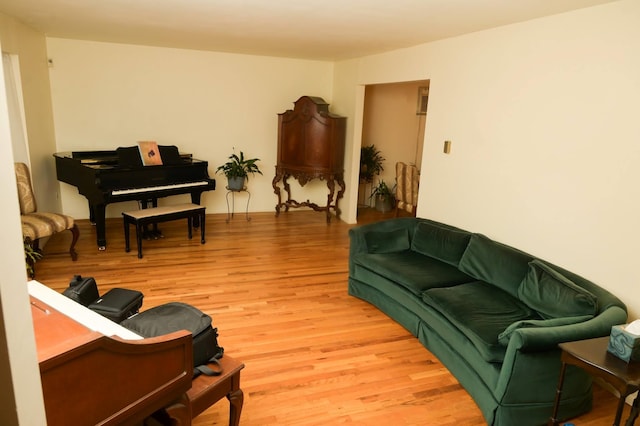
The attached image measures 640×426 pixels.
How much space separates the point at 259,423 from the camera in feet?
7.33

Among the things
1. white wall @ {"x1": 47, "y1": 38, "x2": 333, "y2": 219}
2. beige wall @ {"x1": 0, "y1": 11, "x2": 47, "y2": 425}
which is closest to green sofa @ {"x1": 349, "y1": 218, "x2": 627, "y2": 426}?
beige wall @ {"x1": 0, "y1": 11, "x2": 47, "y2": 425}

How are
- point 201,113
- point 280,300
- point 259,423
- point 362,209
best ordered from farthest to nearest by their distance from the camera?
point 362,209 → point 201,113 → point 280,300 → point 259,423

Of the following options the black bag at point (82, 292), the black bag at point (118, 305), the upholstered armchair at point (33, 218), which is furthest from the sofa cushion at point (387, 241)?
the upholstered armchair at point (33, 218)

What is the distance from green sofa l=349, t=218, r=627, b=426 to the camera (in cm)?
216

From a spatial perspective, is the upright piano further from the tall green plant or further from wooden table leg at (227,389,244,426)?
the tall green plant

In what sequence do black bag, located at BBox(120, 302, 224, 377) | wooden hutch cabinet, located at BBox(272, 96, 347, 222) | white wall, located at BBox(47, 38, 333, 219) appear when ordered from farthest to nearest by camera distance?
wooden hutch cabinet, located at BBox(272, 96, 347, 222) → white wall, located at BBox(47, 38, 333, 219) → black bag, located at BBox(120, 302, 224, 377)

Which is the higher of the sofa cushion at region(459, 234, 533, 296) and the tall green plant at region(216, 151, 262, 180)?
the tall green plant at region(216, 151, 262, 180)

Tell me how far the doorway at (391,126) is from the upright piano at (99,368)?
5386 mm

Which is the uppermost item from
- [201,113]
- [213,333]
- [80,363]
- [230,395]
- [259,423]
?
[201,113]

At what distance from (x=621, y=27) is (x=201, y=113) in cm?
505

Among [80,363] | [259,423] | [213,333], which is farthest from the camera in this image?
[259,423]

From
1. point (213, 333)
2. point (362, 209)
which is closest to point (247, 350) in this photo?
point (213, 333)

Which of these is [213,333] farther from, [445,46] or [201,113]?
[201,113]

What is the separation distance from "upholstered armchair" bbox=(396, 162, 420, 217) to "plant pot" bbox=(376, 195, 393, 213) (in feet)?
3.22
